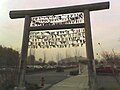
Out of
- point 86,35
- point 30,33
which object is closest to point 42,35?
point 30,33

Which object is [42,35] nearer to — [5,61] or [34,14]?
[34,14]

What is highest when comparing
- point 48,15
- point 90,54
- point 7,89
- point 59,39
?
point 48,15

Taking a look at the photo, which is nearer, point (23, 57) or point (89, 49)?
point (89, 49)

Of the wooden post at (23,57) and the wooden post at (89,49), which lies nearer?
the wooden post at (89,49)

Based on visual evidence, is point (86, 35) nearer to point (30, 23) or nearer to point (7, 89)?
point (30, 23)

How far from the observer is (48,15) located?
15180 mm

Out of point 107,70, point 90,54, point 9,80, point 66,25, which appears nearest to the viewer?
point 90,54

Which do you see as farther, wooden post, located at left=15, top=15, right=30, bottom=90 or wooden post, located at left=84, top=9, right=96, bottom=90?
wooden post, located at left=15, top=15, right=30, bottom=90

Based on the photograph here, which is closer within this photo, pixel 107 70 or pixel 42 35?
pixel 42 35

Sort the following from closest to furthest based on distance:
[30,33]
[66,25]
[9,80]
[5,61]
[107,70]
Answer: [66,25], [30,33], [9,80], [5,61], [107,70]

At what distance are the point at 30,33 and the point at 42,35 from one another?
2.25ft

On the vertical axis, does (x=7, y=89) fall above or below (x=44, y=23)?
below

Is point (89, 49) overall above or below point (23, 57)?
above

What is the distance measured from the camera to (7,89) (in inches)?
650
